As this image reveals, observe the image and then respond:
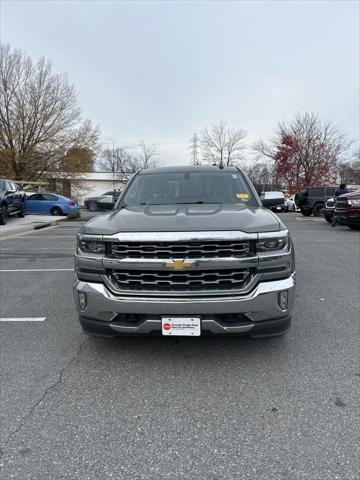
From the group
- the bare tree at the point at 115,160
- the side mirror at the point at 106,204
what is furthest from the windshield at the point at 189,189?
the bare tree at the point at 115,160

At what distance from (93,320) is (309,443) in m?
1.82

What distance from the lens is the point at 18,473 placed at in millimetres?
1962

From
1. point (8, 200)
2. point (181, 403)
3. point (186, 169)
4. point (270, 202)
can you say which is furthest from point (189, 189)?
point (8, 200)

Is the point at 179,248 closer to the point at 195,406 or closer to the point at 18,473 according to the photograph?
the point at 195,406

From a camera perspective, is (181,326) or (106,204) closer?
(181,326)

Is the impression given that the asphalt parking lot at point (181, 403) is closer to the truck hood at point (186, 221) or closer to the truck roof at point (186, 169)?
the truck hood at point (186, 221)

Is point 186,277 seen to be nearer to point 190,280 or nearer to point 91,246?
point 190,280

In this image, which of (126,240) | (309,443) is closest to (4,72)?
(126,240)

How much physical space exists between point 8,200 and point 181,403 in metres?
14.9

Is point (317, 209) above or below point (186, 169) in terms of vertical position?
below

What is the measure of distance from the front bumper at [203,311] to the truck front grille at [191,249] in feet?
1.10

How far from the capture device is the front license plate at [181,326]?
2807mm

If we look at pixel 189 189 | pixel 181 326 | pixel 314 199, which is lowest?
pixel 314 199

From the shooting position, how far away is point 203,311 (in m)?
2.77
